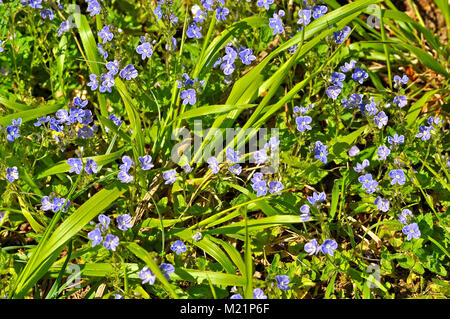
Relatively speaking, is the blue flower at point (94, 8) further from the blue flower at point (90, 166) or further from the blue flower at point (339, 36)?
the blue flower at point (339, 36)

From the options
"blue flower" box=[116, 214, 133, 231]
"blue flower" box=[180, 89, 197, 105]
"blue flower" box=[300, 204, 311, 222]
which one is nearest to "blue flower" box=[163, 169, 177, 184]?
"blue flower" box=[116, 214, 133, 231]

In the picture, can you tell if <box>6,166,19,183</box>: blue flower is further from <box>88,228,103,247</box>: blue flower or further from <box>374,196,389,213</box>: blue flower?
<box>374,196,389,213</box>: blue flower

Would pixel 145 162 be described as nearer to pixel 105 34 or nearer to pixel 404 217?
pixel 105 34

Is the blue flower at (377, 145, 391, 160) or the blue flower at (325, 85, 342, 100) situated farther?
the blue flower at (325, 85, 342, 100)

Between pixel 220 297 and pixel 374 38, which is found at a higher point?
pixel 374 38
